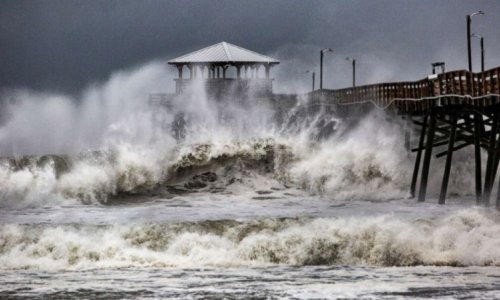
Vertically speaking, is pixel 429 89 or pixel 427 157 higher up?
pixel 429 89

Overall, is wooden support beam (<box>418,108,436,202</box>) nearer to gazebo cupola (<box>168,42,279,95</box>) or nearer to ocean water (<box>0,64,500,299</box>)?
ocean water (<box>0,64,500,299</box>)

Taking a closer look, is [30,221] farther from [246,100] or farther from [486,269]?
[246,100]

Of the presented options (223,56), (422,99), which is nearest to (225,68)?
(223,56)

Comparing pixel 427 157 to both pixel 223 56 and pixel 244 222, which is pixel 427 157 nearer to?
pixel 244 222

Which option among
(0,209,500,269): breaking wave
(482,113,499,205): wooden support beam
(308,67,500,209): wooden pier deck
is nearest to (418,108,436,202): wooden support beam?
(308,67,500,209): wooden pier deck

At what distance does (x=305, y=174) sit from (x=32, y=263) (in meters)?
17.0

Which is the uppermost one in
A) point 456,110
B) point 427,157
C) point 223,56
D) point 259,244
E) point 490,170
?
point 223,56

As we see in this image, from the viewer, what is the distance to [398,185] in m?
29.8

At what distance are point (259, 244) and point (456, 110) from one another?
34.4ft

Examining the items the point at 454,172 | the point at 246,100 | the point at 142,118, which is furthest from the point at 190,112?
the point at 454,172

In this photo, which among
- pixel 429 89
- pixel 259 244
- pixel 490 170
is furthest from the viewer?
pixel 429 89

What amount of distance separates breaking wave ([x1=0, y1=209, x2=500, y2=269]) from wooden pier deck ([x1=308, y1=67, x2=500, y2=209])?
481cm

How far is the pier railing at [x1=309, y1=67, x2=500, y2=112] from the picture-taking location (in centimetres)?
2233

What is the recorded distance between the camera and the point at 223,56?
54094 millimetres
